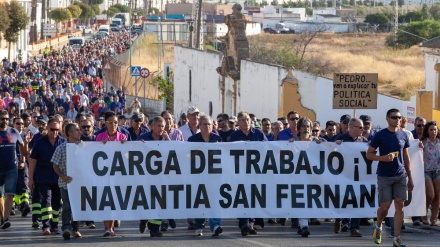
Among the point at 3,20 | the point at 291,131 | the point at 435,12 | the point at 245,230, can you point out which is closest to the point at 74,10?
the point at 435,12

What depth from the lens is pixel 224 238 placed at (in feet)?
48.2

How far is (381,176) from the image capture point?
45.1 feet

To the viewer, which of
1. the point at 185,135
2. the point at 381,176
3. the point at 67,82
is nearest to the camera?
the point at 381,176

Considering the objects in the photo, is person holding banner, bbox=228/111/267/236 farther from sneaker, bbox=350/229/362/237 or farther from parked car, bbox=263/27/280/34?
parked car, bbox=263/27/280/34

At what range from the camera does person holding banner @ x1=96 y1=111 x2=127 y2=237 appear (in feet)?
49.0

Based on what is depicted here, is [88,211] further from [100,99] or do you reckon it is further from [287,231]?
[100,99]

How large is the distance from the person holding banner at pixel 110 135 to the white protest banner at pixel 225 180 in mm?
160

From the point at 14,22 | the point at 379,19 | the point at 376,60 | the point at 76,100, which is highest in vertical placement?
the point at 379,19

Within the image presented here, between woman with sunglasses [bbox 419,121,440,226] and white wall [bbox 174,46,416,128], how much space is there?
13290 mm

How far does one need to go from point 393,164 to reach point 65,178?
4.30 m

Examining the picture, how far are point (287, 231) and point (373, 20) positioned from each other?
12173 cm

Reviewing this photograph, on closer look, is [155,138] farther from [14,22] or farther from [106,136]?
[14,22]

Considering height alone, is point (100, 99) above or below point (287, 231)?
above

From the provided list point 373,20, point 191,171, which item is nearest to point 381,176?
point 191,171
